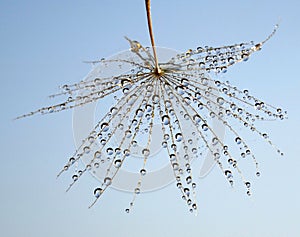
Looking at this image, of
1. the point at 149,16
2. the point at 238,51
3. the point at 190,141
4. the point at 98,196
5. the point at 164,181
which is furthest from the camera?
the point at 164,181

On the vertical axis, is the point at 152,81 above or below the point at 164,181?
below

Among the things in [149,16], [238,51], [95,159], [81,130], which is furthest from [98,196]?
[81,130]

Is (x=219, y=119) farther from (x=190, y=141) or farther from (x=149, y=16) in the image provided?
(x=149, y=16)

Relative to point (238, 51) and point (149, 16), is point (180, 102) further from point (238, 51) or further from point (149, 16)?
point (149, 16)

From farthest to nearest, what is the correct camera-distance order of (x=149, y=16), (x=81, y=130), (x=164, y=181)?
(x=164, y=181), (x=81, y=130), (x=149, y=16)

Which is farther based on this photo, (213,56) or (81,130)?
(81,130)

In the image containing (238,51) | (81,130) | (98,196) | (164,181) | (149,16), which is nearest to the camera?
(149,16)

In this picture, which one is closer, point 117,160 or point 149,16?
point 149,16

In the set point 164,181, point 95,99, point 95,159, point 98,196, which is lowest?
point 98,196

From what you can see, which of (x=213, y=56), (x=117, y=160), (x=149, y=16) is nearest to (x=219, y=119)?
(x=213, y=56)
